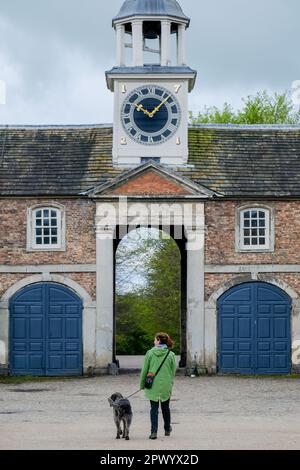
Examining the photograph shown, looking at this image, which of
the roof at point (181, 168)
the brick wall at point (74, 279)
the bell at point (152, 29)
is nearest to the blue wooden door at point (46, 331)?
the brick wall at point (74, 279)

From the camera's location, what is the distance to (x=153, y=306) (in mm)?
53812

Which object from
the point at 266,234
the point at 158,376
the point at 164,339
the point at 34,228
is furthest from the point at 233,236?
the point at 158,376

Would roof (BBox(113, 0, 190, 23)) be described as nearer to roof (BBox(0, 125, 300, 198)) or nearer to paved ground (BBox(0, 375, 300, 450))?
roof (BBox(0, 125, 300, 198))

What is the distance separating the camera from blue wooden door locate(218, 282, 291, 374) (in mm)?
34156

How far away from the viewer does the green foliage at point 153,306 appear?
51438mm

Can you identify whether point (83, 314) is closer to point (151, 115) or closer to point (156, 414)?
point (151, 115)

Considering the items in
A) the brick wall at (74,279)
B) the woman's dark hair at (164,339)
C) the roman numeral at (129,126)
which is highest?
the roman numeral at (129,126)

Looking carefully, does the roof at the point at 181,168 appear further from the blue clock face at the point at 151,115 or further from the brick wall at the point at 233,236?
the blue clock face at the point at 151,115

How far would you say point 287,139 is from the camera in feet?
120

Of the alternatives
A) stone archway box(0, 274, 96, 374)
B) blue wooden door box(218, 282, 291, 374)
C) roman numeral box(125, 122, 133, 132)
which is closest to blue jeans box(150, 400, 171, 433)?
stone archway box(0, 274, 96, 374)

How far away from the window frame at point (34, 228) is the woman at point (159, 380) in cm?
1653
